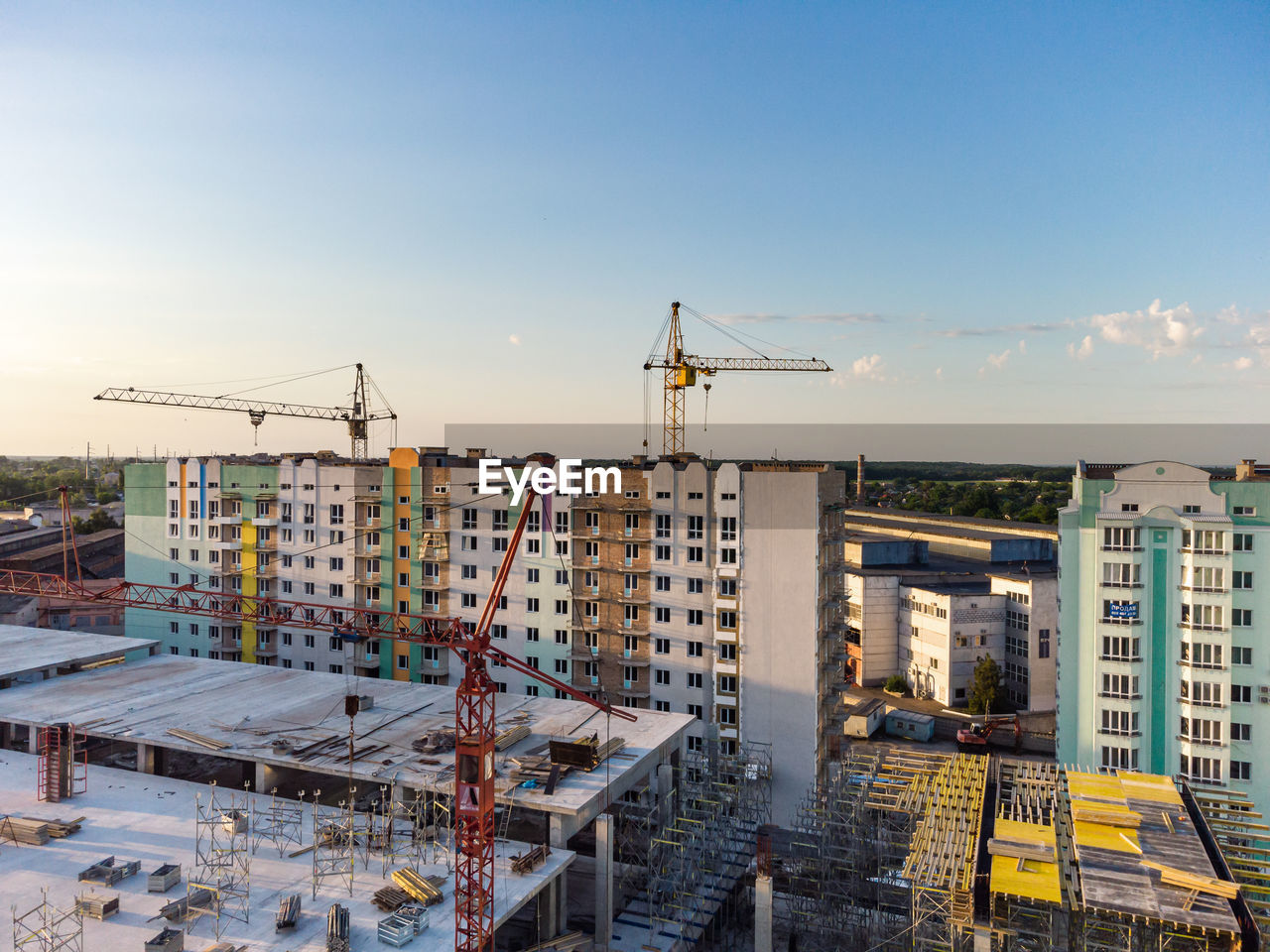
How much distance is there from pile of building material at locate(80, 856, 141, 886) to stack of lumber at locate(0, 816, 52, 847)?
11.9 feet

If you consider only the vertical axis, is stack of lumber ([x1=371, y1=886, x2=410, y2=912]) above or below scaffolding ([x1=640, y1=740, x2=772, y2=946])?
above

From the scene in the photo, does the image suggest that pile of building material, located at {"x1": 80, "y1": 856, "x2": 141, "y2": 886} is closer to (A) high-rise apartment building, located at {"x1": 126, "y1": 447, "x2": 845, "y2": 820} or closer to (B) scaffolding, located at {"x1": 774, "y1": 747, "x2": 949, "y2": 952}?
(B) scaffolding, located at {"x1": 774, "y1": 747, "x2": 949, "y2": 952}

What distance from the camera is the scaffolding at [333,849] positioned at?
25969 millimetres

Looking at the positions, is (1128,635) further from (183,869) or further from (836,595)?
(183,869)

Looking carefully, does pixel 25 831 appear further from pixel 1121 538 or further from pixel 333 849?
pixel 1121 538

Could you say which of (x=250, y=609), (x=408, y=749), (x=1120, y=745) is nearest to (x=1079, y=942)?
(x=1120, y=745)

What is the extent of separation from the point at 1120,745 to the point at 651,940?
22.0 metres

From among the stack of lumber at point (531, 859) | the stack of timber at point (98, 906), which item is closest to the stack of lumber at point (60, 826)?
the stack of timber at point (98, 906)

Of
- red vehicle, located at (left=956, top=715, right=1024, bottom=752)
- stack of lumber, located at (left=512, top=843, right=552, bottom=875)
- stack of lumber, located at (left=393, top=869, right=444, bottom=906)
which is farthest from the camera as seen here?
red vehicle, located at (left=956, top=715, right=1024, bottom=752)

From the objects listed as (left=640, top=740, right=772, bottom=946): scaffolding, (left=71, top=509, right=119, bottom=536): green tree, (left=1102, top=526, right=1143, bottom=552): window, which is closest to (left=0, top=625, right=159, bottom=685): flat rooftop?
(left=640, top=740, right=772, bottom=946): scaffolding

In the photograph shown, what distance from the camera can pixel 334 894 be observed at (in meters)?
25.2

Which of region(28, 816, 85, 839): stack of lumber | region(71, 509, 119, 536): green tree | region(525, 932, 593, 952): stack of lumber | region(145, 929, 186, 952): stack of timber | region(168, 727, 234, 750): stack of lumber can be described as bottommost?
region(525, 932, 593, 952): stack of lumber

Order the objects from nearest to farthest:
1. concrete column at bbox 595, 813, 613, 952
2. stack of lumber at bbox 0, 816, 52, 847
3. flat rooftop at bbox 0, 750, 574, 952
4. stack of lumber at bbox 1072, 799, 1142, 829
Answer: flat rooftop at bbox 0, 750, 574, 952, stack of lumber at bbox 1072, 799, 1142, 829, stack of lumber at bbox 0, 816, 52, 847, concrete column at bbox 595, 813, 613, 952

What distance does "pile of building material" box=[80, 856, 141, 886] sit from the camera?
25156 millimetres
